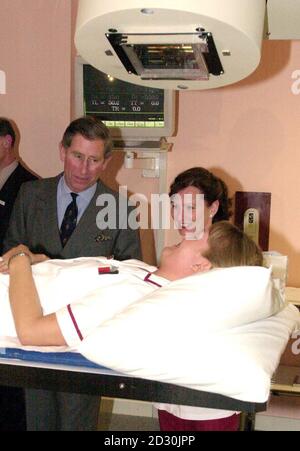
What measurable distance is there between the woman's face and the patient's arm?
53 centimetres

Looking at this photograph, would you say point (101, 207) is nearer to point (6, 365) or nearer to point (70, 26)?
point (6, 365)

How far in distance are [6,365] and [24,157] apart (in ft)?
5.30

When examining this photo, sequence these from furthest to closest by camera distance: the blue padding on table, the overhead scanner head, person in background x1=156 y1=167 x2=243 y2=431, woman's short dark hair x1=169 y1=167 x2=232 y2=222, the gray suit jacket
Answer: the gray suit jacket < woman's short dark hair x1=169 y1=167 x2=232 y2=222 < person in background x1=156 y1=167 x2=243 y2=431 < the blue padding on table < the overhead scanner head

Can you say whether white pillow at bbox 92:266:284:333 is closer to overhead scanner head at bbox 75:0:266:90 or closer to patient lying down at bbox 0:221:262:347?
patient lying down at bbox 0:221:262:347

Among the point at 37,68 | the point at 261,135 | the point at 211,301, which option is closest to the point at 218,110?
the point at 261,135

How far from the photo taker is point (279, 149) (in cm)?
264

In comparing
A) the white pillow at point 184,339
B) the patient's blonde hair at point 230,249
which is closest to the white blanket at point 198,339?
the white pillow at point 184,339

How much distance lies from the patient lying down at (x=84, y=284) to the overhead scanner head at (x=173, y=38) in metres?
0.40

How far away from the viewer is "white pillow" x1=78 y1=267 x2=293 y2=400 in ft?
3.58

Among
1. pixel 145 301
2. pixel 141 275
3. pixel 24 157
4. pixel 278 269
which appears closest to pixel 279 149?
pixel 278 269

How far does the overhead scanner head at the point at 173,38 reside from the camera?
0.89m

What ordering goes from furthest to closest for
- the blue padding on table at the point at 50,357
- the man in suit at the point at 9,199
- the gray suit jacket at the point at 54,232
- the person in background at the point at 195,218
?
the man in suit at the point at 9,199 < the gray suit jacket at the point at 54,232 < the person in background at the point at 195,218 < the blue padding on table at the point at 50,357

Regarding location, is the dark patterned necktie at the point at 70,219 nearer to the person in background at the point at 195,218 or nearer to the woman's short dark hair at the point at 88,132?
the woman's short dark hair at the point at 88,132

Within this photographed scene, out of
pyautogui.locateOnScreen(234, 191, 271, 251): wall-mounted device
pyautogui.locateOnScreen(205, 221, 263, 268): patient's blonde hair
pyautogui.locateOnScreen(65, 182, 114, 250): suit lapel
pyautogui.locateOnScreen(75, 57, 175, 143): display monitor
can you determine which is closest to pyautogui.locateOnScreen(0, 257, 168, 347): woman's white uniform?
pyautogui.locateOnScreen(205, 221, 263, 268): patient's blonde hair
